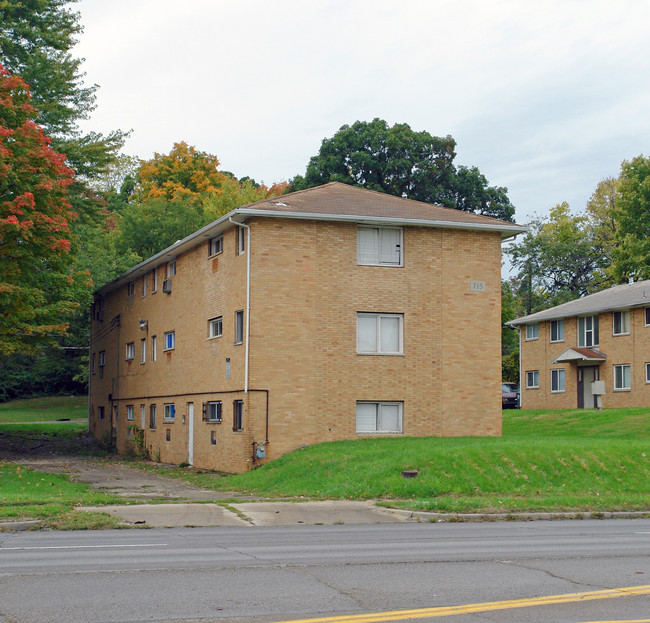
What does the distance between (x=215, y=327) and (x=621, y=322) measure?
23.4 metres

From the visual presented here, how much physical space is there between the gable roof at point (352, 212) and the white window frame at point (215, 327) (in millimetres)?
2932

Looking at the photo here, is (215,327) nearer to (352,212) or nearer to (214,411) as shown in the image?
(214,411)

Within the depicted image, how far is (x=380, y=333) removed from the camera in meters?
29.0

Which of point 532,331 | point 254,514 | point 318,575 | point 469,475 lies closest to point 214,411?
point 469,475

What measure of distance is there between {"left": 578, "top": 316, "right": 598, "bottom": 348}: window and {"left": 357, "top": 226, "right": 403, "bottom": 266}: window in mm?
21936

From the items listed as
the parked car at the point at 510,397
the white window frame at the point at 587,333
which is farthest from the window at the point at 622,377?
the parked car at the point at 510,397

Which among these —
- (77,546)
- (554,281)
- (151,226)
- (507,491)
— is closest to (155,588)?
(77,546)

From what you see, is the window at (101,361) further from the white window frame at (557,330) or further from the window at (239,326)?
the white window frame at (557,330)

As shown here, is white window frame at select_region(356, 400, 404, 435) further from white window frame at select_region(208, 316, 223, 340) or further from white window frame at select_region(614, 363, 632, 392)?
Answer: white window frame at select_region(614, 363, 632, 392)

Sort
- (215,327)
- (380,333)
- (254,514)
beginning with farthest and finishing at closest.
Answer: (215,327) < (380,333) < (254,514)

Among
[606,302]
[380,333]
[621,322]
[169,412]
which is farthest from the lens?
[606,302]

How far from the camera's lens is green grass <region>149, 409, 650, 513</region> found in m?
19.5

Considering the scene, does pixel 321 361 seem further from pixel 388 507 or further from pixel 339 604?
pixel 339 604

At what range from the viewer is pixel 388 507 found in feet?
61.2
